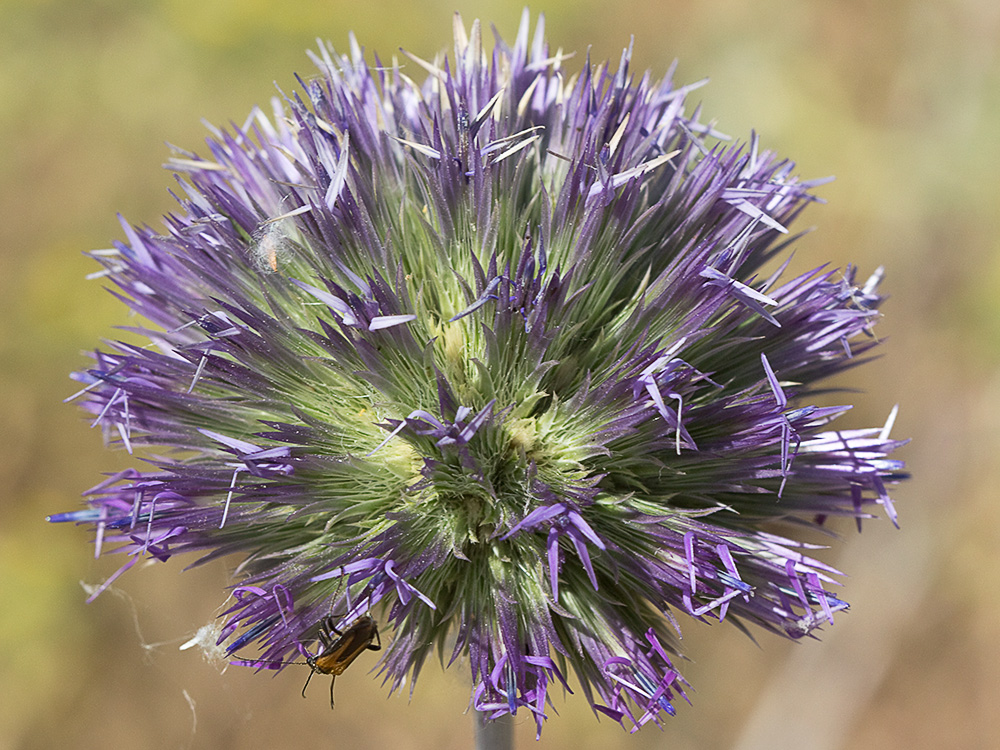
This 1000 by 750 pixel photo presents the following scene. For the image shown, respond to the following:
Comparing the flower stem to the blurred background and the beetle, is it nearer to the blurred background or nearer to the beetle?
the beetle

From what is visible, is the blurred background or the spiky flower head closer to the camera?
the spiky flower head

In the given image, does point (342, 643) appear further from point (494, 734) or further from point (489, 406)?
point (489, 406)

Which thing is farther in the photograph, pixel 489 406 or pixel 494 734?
pixel 494 734

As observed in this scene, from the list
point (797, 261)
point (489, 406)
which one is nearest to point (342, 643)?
point (489, 406)

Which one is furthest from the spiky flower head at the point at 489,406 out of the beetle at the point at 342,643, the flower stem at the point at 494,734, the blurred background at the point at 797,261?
the blurred background at the point at 797,261

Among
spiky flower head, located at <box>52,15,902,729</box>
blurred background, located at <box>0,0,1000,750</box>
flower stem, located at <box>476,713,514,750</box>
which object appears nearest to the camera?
spiky flower head, located at <box>52,15,902,729</box>

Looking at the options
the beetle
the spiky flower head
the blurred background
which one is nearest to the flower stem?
the spiky flower head

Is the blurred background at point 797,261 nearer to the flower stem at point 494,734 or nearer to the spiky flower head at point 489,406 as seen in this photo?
the flower stem at point 494,734
